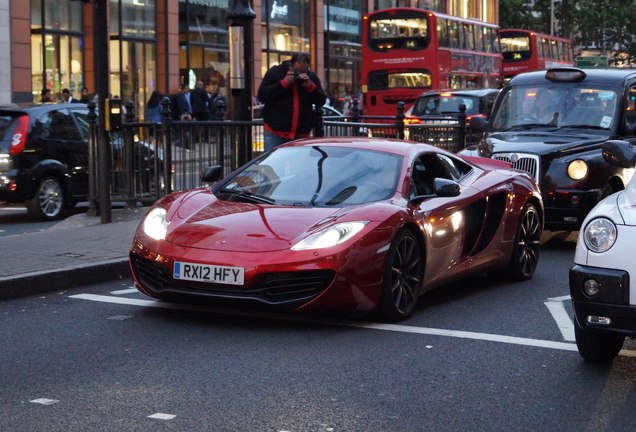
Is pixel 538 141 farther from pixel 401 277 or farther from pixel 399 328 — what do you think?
pixel 399 328

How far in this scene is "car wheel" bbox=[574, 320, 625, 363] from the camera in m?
6.39

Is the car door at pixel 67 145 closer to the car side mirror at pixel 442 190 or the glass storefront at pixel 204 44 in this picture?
the car side mirror at pixel 442 190

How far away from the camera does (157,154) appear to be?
14.3m

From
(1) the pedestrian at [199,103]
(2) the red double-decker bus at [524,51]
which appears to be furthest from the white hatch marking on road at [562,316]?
(2) the red double-decker bus at [524,51]

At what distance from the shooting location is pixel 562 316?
8.16 m

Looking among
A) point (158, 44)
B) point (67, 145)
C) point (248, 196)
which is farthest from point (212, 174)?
point (158, 44)

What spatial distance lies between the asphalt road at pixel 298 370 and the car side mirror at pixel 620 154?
3.68 feet

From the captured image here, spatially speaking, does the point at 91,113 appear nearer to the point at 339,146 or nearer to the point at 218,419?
the point at 339,146

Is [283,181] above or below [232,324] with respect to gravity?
above

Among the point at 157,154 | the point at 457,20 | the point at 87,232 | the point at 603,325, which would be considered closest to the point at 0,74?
the point at 457,20

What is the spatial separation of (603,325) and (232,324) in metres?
2.65

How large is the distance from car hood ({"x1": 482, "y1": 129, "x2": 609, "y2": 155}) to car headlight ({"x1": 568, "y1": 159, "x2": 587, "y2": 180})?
0.22 meters

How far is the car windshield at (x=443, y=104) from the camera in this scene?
79.8 ft

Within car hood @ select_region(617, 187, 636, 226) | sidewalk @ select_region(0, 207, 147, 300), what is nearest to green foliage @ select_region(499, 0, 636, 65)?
sidewalk @ select_region(0, 207, 147, 300)
